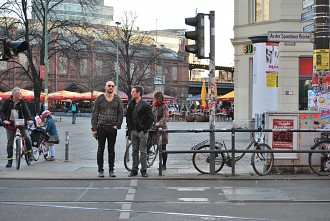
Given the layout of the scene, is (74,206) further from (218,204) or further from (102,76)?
(102,76)

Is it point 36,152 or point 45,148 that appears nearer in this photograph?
point 36,152

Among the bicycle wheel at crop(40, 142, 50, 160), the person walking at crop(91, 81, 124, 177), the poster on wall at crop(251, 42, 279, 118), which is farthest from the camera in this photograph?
the poster on wall at crop(251, 42, 279, 118)

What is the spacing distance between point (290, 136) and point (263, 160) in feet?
2.46

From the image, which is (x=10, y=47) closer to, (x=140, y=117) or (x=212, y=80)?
(x=140, y=117)

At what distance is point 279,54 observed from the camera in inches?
976

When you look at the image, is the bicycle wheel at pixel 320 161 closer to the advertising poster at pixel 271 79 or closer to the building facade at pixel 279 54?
the advertising poster at pixel 271 79

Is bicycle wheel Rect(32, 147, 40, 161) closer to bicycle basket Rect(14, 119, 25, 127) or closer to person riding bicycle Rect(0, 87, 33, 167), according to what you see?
person riding bicycle Rect(0, 87, 33, 167)

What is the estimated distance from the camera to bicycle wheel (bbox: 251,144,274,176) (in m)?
11.4

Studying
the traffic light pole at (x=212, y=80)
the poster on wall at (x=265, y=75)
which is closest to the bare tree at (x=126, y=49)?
the poster on wall at (x=265, y=75)

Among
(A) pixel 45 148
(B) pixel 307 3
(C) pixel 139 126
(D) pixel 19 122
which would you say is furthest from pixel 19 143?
(B) pixel 307 3

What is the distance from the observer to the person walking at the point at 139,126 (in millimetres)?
11258

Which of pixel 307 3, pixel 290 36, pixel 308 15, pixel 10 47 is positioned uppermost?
pixel 307 3

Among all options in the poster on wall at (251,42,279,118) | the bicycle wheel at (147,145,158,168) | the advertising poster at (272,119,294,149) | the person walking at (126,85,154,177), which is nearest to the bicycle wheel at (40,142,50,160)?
the bicycle wheel at (147,145,158,168)

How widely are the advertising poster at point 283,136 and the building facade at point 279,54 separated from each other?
12020 millimetres
